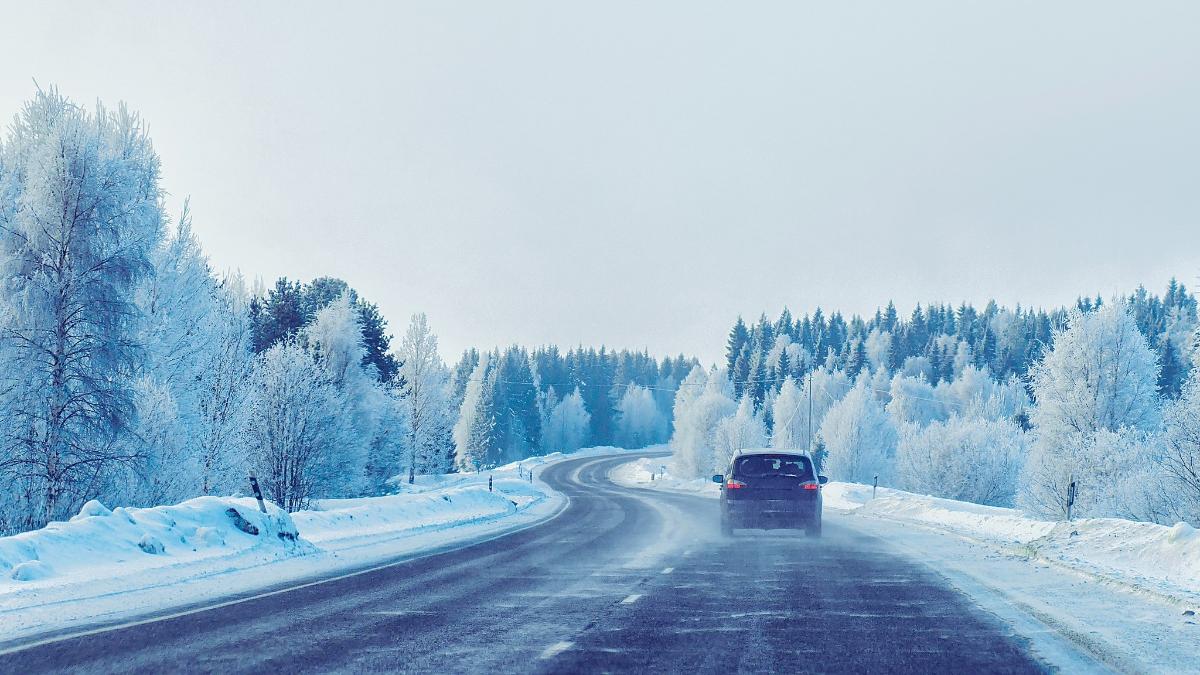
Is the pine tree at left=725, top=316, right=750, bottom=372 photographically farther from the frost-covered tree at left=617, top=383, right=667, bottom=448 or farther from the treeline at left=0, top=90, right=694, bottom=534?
the treeline at left=0, top=90, right=694, bottom=534

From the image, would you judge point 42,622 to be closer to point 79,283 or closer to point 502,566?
point 502,566

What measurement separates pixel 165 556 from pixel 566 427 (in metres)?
158

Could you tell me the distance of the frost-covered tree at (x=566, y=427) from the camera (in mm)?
172375

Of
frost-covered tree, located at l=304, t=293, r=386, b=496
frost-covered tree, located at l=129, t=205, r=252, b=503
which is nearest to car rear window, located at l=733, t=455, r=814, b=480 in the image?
frost-covered tree, located at l=129, t=205, r=252, b=503

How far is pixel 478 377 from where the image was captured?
148375 mm

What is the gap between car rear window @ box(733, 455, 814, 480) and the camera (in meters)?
21.8

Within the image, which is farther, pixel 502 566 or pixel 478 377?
pixel 478 377

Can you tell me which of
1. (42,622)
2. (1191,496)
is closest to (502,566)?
(42,622)

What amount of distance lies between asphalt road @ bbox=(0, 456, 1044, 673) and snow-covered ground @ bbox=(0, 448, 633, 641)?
3.74 ft

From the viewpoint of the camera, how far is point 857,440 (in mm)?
82625

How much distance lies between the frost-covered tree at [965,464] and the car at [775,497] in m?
42.4

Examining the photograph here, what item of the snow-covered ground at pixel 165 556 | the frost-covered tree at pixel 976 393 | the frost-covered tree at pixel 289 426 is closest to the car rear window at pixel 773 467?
the snow-covered ground at pixel 165 556

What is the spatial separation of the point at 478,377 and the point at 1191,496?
387ft

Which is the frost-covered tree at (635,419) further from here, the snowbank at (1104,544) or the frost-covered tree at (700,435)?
the snowbank at (1104,544)
